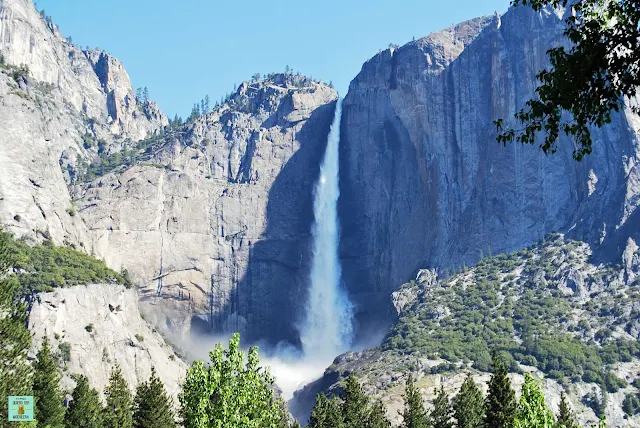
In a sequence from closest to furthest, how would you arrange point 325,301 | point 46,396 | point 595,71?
point 595,71 < point 46,396 < point 325,301

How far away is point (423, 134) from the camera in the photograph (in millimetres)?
156875

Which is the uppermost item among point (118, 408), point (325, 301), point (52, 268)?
point (325, 301)

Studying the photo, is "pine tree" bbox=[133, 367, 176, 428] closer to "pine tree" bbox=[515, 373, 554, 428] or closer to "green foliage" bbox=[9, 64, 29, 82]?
"pine tree" bbox=[515, 373, 554, 428]

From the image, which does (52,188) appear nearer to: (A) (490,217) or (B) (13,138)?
(B) (13,138)

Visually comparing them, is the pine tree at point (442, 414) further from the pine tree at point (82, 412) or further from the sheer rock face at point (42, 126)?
the sheer rock face at point (42, 126)

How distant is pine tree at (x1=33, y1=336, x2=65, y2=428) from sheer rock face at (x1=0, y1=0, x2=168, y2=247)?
62709 millimetres

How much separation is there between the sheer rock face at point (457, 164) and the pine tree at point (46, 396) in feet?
304

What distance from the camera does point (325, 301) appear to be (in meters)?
160

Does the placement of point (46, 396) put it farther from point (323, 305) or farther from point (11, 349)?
point (323, 305)

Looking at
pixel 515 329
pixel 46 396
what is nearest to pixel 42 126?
pixel 515 329

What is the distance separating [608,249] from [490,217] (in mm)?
24491

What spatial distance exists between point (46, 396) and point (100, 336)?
5628 centimetres

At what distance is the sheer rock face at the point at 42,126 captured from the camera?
12106 centimetres

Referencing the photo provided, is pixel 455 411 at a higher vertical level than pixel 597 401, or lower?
lower
